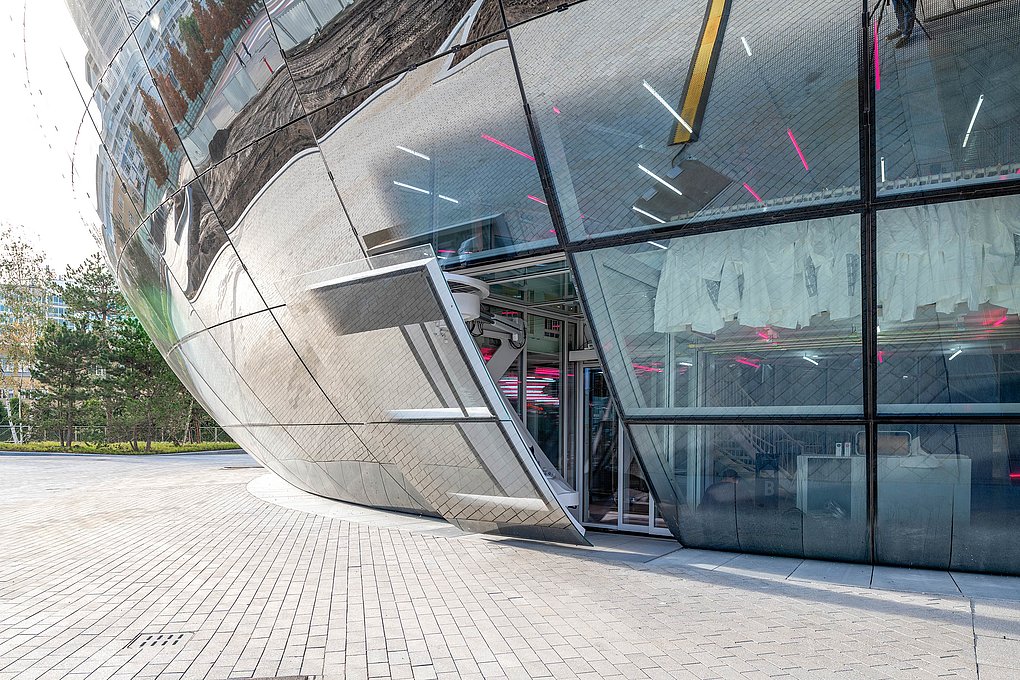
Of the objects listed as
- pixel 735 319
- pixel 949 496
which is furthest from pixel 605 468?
pixel 949 496

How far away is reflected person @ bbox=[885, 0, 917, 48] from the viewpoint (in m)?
6.00

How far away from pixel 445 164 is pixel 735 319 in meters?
3.42

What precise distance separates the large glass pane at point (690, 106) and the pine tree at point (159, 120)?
5061 mm

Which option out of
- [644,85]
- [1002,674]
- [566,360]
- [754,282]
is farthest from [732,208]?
[1002,674]

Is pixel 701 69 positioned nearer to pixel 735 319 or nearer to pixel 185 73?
pixel 735 319

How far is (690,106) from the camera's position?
6.81 metres

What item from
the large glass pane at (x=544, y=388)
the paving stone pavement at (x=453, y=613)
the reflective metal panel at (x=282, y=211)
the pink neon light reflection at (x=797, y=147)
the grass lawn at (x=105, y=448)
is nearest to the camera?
the paving stone pavement at (x=453, y=613)

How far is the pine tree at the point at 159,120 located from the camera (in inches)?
367

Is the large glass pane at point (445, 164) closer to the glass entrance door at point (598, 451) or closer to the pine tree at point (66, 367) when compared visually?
the glass entrance door at point (598, 451)

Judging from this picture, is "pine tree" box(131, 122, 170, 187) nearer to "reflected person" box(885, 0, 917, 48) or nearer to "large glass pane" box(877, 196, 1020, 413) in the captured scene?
"reflected person" box(885, 0, 917, 48)

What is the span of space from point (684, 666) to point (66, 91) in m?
11.9

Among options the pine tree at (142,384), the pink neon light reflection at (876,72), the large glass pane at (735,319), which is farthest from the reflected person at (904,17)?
the pine tree at (142,384)

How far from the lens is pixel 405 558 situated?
7359 millimetres

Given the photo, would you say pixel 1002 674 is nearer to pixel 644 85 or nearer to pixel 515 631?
pixel 515 631
